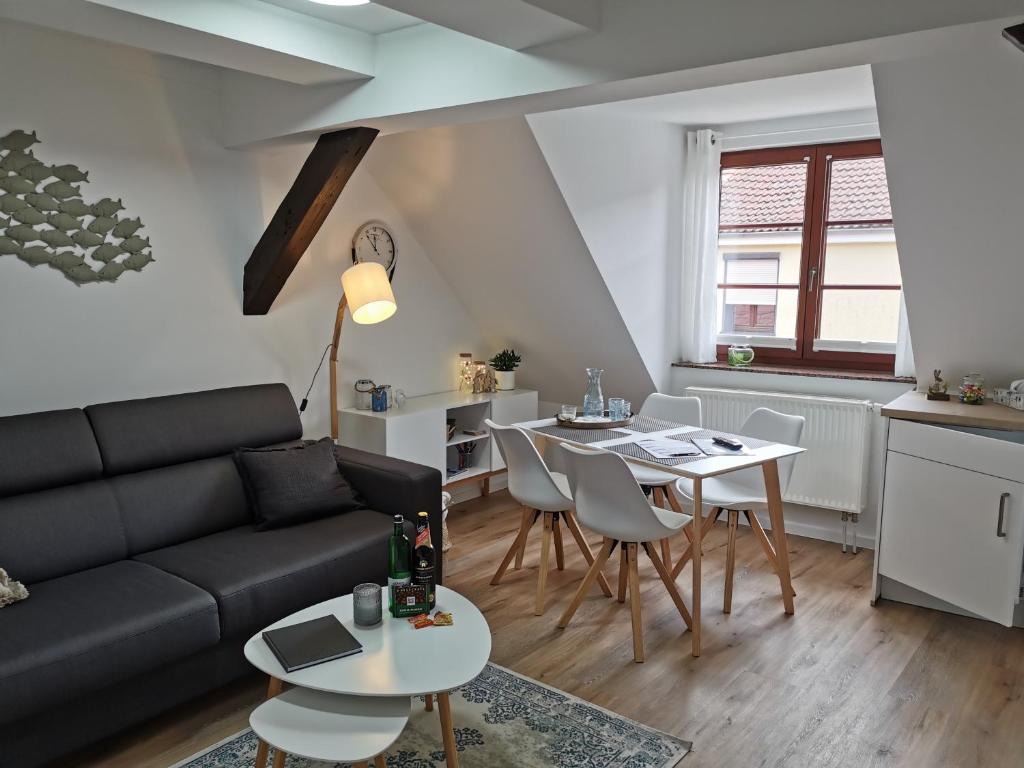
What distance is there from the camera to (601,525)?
319 cm

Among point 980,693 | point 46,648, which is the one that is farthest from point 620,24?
point 980,693

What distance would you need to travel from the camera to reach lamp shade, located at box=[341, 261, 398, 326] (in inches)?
140

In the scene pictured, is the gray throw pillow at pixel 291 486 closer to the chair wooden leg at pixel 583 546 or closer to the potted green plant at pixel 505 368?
the chair wooden leg at pixel 583 546

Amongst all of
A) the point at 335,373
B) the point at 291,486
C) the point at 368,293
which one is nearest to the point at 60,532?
the point at 291,486

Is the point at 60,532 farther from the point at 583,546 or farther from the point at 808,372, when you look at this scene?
the point at 808,372

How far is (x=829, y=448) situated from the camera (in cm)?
429

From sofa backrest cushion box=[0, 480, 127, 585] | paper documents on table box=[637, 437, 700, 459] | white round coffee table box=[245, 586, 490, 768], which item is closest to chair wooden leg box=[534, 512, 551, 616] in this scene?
paper documents on table box=[637, 437, 700, 459]

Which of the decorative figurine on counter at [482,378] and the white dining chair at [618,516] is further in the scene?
the decorative figurine on counter at [482,378]

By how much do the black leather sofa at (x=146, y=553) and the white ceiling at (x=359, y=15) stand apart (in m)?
1.65

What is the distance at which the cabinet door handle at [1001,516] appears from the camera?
307cm

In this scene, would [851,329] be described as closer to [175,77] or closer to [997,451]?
[997,451]

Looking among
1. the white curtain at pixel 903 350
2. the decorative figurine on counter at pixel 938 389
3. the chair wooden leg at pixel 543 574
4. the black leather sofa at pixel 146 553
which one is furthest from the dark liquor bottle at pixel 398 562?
the white curtain at pixel 903 350

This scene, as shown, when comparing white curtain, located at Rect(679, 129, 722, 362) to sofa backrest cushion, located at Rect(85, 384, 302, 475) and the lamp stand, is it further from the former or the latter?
sofa backrest cushion, located at Rect(85, 384, 302, 475)

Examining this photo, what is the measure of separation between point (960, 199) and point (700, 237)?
1.79 m
